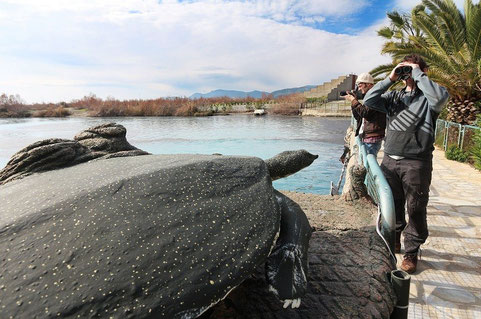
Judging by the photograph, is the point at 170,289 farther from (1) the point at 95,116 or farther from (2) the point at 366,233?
(1) the point at 95,116

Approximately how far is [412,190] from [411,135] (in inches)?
15.7

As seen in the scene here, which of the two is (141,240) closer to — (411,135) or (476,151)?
(411,135)

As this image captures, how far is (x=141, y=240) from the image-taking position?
0.97 m

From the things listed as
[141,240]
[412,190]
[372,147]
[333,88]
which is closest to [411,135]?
[412,190]

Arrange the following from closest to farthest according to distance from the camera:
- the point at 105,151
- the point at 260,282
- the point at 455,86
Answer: the point at 260,282 → the point at 105,151 → the point at 455,86

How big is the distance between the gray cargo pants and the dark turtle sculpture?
119 centimetres

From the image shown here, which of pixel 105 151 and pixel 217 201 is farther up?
pixel 105 151

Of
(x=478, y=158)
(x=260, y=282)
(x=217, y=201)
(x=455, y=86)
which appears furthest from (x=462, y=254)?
(x=455, y=86)

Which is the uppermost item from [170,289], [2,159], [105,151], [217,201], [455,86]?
[455,86]

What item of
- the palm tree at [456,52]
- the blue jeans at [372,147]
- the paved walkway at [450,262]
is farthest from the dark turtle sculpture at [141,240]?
the palm tree at [456,52]

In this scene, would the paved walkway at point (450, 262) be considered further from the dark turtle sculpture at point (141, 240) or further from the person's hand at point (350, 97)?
the person's hand at point (350, 97)

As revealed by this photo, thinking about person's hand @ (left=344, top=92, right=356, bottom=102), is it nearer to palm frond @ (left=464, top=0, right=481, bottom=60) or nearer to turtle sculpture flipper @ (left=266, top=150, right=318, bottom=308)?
turtle sculpture flipper @ (left=266, top=150, right=318, bottom=308)

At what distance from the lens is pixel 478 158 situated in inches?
232

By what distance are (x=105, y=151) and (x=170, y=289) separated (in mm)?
1106
